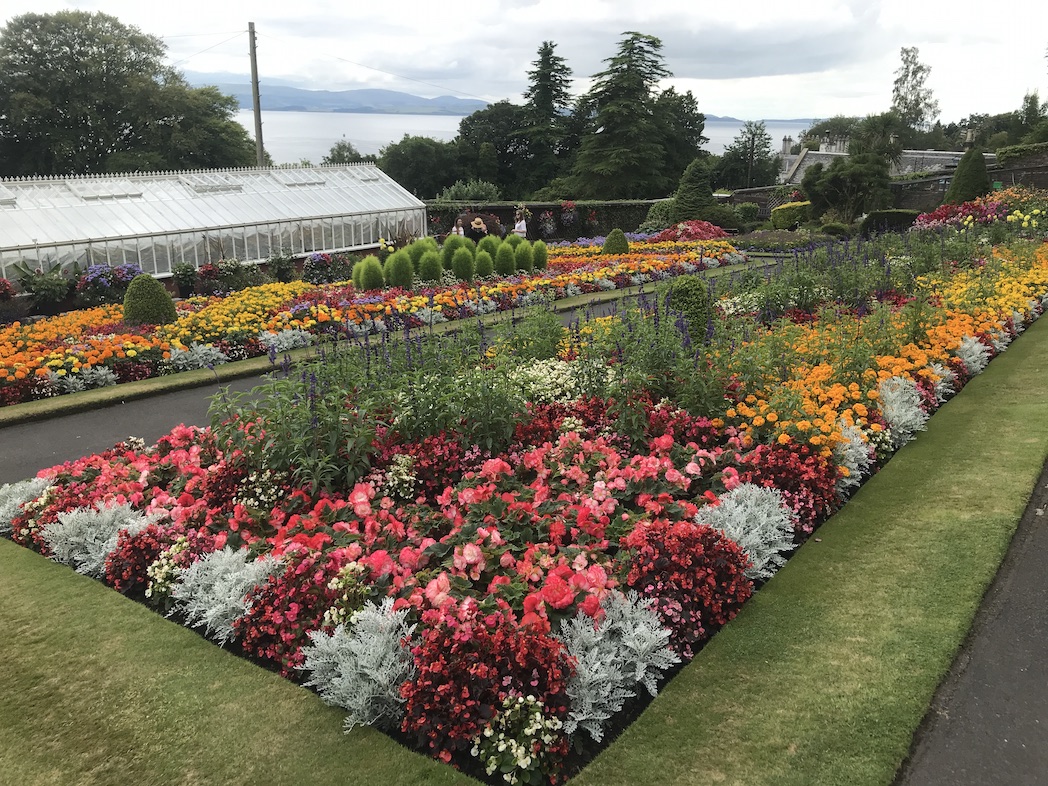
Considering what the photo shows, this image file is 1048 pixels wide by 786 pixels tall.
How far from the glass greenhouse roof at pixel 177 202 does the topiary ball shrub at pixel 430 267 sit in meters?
4.55

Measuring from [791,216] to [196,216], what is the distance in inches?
799

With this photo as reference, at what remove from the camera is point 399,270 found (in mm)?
13875

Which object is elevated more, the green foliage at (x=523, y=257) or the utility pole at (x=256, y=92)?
the utility pole at (x=256, y=92)

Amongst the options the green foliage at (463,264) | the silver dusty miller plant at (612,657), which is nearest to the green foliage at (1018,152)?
the green foliage at (463,264)

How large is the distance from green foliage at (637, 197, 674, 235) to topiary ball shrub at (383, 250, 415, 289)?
13.1 m

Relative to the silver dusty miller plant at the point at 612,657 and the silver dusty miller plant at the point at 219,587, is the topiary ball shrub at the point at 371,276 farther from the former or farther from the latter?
the silver dusty miller plant at the point at 612,657

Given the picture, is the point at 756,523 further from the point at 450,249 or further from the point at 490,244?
the point at 490,244

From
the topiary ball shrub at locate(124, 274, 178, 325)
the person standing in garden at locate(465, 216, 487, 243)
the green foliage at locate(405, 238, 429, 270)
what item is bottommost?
the topiary ball shrub at locate(124, 274, 178, 325)

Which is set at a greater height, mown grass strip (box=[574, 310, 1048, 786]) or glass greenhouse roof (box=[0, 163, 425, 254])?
glass greenhouse roof (box=[0, 163, 425, 254])

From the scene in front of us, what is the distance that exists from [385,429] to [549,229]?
868 inches

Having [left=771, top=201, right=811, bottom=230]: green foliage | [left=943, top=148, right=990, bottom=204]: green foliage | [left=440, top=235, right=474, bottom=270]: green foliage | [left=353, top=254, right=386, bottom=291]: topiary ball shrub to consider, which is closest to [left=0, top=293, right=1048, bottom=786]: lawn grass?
[left=353, top=254, right=386, bottom=291]: topiary ball shrub

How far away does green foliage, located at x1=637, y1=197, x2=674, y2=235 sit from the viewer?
25562mm

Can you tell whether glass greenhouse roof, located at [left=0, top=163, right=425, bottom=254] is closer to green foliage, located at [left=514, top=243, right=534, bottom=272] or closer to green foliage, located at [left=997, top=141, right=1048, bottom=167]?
green foliage, located at [left=514, top=243, right=534, bottom=272]

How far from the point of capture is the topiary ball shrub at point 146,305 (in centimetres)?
1028
